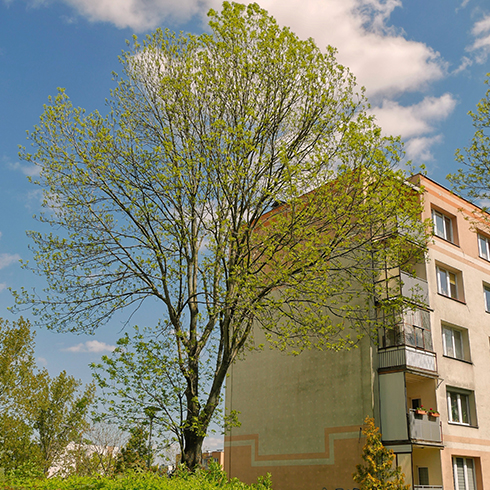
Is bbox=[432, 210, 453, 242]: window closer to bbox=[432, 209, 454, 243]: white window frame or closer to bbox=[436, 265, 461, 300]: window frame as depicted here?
bbox=[432, 209, 454, 243]: white window frame

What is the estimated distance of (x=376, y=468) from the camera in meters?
16.6

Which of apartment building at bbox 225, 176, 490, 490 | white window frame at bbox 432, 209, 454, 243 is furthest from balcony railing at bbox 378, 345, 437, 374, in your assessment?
white window frame at bbox 432, 209, 454, 243

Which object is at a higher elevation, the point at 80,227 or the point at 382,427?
the point at 80,227

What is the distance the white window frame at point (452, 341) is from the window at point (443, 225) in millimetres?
4151

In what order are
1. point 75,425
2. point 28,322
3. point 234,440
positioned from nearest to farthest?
1. point 234,440
2. point 28,322
3. point 75,425

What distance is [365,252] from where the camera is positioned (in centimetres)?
1764

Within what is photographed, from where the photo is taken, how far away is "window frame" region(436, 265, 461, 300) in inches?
869

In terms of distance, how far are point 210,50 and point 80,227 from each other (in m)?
6.94

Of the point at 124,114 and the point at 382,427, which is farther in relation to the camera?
the point at 382,427

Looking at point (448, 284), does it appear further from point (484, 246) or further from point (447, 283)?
point (484, 246)

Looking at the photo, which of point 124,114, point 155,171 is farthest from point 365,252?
point 124,114

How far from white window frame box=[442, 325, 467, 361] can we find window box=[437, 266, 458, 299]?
1497 mm

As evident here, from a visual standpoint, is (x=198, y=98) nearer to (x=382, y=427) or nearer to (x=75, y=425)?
(x=382, y=427)

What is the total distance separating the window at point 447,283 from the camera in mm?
Result: 22156
